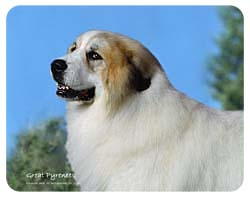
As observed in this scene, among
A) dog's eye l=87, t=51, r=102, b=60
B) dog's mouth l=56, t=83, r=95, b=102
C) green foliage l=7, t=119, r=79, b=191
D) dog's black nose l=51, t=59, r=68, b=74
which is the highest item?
dog's eye l=87, t=51, r=102, b=60

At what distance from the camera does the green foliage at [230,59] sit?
3.41 m

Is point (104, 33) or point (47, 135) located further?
point (47, 135)

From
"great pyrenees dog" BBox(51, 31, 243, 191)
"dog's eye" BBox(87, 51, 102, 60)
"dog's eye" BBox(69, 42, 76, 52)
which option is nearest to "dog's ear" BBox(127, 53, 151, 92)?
"great pyrenees dog" BBox(51, 31, 243, 191)

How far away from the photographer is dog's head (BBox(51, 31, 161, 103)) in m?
2.89

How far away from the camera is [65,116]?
326 centimetres

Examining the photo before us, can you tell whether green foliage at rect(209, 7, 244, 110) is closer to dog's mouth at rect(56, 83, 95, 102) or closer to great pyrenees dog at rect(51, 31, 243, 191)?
great pyrenees dog at rect(51, 31, 243, 191)

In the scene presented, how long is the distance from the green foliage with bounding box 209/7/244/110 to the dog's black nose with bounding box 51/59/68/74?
108cm

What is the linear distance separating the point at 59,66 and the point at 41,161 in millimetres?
855

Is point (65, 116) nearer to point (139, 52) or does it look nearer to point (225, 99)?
point (139, 52)

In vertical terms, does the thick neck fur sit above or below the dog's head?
below

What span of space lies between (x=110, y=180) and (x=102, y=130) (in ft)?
0.99

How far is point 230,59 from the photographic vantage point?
345 cm

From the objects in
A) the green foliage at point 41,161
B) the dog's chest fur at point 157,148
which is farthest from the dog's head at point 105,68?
the green foliage at point 41,161
